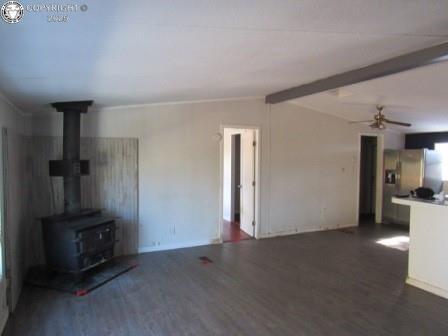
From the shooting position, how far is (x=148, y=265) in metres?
4.61

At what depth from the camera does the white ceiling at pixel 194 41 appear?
1591mm

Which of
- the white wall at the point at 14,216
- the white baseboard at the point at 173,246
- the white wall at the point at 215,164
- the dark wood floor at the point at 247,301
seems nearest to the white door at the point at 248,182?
the white wall at the point at 215,164

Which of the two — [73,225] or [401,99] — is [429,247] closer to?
[401,99]

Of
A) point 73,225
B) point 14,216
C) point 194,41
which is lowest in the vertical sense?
point 73,225

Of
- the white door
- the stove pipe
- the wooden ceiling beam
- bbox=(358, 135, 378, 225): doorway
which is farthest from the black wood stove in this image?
bbox=(358, 135, 378, 225): doorway

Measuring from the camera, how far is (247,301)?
3.54m

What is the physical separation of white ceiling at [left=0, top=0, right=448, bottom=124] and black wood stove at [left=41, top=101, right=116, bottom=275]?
0.69m

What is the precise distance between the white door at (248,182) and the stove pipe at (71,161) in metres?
3.12

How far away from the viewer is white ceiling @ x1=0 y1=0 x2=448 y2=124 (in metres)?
1.59

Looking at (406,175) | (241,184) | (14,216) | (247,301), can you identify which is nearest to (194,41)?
(247,301)

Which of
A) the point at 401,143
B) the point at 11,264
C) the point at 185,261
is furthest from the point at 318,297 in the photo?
the point at 401,143

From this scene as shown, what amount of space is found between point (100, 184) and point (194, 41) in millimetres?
3337

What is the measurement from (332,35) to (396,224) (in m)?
6.30

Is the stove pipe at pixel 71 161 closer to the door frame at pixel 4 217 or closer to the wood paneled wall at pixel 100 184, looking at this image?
the wood paneled wall at pixel 100 184
